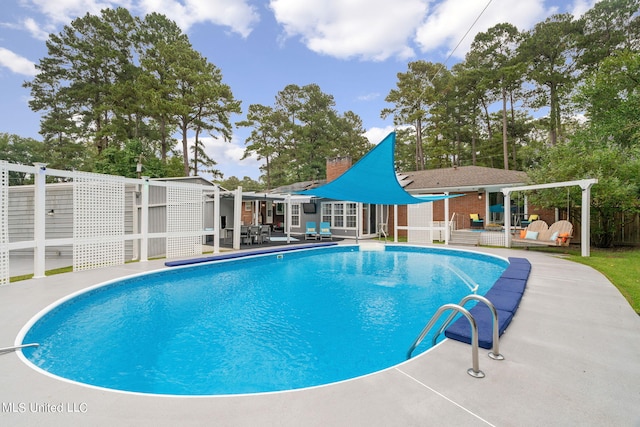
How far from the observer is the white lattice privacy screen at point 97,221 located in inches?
270

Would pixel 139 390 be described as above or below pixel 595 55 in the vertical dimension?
below

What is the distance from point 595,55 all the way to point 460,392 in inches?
1003

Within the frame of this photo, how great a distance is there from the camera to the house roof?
1355 centimetres

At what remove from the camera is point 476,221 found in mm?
14500

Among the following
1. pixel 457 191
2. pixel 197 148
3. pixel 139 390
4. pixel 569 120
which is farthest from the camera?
pixel 197 148

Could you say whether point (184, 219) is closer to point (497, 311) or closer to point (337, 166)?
point (497, 311)

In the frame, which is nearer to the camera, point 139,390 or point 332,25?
point 139,390

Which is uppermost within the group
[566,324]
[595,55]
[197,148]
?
[595,55]

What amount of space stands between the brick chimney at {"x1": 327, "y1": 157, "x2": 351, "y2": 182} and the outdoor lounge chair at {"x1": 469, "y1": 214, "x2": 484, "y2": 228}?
23.3 feet

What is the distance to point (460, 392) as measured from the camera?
212 centimetres

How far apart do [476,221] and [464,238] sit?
2.13m

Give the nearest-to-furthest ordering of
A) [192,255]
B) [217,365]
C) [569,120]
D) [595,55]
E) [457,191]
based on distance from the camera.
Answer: [217,365] → [192,255] → [457,191] → [595,55] → [569,120]

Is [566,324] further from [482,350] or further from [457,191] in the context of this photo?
[457,191]

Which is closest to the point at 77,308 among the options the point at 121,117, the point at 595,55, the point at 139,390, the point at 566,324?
the point at 139,390
